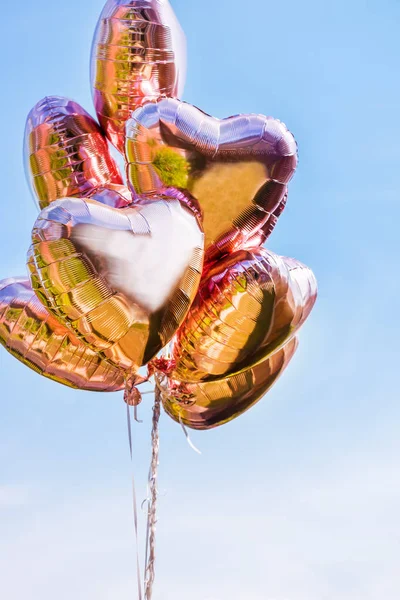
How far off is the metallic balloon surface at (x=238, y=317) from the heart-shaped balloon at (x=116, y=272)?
16 cm

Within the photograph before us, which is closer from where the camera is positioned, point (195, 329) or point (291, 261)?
point (195, 329)

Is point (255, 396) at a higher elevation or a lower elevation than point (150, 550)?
higher

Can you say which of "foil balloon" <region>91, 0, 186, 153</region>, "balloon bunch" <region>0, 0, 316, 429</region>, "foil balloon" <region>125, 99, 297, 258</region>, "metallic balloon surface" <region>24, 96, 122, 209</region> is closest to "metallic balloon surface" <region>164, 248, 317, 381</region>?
"balloon bunch" <region>0, 0, 316, 429</region>

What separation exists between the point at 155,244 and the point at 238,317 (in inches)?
14.6

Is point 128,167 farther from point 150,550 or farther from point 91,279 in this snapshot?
point 150,550

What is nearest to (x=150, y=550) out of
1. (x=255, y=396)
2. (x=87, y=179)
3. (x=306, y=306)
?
(x=255, y=396)

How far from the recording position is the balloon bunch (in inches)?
99.0

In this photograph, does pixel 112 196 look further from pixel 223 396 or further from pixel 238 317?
pixel 223 396

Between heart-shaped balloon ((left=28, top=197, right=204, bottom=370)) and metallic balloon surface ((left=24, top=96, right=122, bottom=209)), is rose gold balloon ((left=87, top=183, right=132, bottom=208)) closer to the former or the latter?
metallic balloon surface ((left=24, top=96, right=122, bottom=209))

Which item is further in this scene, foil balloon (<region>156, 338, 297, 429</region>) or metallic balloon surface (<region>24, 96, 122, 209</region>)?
foil balloon (<region>156, 338, 297, 429</region>)

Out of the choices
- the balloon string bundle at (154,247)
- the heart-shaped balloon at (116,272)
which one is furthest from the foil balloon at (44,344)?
the heart-shaped balloon at (116,272)

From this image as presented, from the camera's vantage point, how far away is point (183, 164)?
9.16 feet

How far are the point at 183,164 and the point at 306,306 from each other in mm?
637

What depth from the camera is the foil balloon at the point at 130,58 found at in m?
3.02
